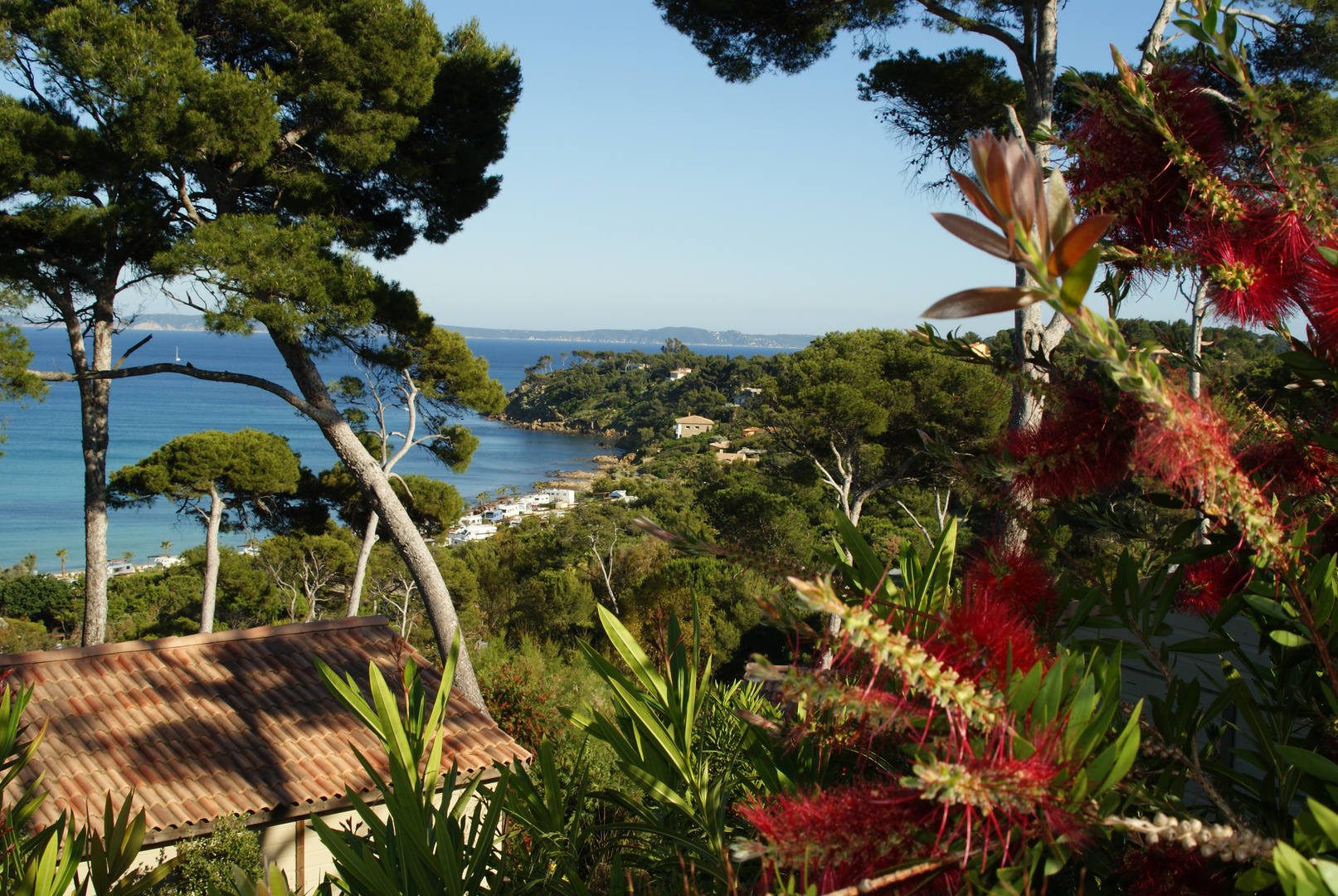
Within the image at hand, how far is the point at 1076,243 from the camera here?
0.44 metres

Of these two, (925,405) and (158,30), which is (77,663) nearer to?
(158,30)

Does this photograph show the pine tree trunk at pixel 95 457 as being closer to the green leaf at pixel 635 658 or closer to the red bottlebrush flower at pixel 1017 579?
the green leaf at pixel 635 658

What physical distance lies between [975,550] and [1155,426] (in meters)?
0.57

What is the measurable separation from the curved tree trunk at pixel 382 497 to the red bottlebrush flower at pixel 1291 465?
6.41 metres

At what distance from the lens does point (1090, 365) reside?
988 mm

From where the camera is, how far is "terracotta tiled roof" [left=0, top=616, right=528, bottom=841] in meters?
4.29

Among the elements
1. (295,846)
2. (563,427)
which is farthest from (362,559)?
(563,427)

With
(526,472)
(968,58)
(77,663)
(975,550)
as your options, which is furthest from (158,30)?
(526,472)

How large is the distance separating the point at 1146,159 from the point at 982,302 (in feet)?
2.38

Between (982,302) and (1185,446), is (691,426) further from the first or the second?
(982,302)

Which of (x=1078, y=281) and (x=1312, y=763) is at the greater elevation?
(x=1078, y=281)

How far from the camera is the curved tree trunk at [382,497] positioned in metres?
6.80

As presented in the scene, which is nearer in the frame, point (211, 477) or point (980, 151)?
point (980, 151)

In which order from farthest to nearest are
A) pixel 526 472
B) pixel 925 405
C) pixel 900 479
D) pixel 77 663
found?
pixel 526 472, pixel 900 479, pixel 925 405, pixel 77 663
